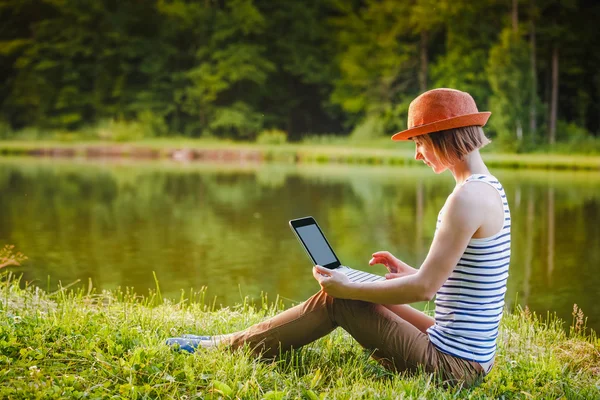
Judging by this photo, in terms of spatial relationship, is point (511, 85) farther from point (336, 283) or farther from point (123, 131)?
point (336, 283)

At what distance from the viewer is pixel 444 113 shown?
216cm

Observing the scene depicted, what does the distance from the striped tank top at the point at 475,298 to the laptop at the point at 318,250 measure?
0.24 meters

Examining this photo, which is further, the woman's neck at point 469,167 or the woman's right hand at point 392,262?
the woman's right hand at point 392,262

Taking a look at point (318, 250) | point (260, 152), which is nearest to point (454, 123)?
point (318, 250)

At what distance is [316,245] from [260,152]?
20.7 meters

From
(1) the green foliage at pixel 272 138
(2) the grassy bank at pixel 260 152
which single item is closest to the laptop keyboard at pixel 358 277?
(2) the grassy bank at pixel 260 152

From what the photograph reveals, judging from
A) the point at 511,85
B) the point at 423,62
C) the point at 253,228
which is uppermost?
the point at 423,62

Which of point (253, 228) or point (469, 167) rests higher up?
point (469, 167)

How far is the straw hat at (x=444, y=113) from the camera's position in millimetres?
2146

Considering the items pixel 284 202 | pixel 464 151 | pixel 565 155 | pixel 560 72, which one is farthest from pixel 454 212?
pixel 560 72

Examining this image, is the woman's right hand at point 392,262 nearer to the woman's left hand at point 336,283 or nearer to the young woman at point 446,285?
the young woman at point 446,285

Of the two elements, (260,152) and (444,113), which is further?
(260,152)

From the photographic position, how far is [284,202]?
11.3 metres

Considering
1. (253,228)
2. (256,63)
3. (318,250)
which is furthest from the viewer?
(256,63)
